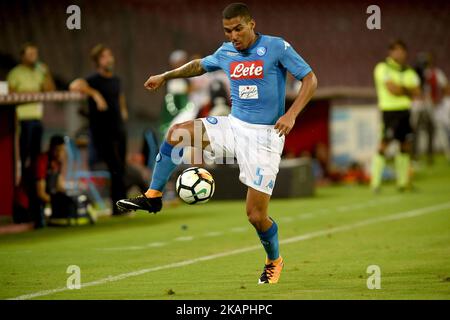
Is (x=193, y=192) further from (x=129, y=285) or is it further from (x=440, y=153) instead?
(x=440, y=153)

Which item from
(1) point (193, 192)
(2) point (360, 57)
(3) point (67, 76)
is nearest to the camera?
(1) point (193, 192)

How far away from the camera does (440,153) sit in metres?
32.0

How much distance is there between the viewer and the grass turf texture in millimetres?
9008

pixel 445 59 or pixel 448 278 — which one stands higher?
pixel 445 59

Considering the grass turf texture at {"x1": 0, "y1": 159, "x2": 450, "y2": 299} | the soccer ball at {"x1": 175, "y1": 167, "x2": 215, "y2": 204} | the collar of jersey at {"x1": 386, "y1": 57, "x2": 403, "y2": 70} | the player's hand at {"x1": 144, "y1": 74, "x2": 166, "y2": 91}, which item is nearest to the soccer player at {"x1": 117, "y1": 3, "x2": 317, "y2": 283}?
the soccer ball at {"x1": 175, "y1": 167, "x2": 215, "y2": 204}

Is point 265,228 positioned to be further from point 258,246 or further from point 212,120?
point 258,246

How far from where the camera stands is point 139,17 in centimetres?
2597

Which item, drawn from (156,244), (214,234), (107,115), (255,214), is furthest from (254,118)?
(107,115)

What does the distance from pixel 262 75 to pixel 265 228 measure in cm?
128

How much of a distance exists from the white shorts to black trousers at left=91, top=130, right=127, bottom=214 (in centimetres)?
701

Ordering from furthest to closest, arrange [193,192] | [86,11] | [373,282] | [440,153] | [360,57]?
[440,153]
[360,57]
[86,11]
[193,192]
[373,282]

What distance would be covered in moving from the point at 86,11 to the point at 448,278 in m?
17.4
